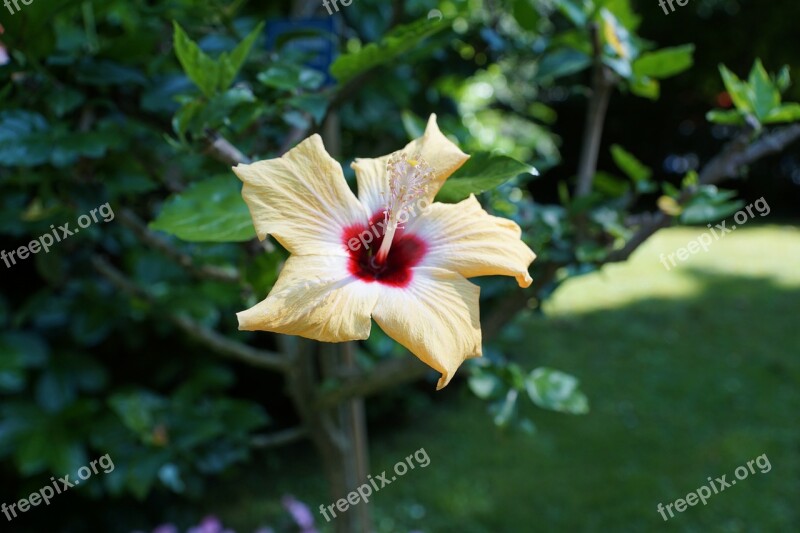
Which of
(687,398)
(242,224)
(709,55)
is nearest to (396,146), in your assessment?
(242,224)

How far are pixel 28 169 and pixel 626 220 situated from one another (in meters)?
1.06

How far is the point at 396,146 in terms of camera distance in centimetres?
189

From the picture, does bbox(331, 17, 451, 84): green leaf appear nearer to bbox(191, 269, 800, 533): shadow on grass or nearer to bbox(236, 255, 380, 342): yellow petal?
bbox(236, 255, 380, 342): yellow petal

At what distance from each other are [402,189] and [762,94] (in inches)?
25.7

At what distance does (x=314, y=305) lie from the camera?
0.69 meters

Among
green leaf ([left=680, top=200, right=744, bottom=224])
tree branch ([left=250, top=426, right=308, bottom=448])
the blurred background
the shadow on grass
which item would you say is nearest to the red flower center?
the blurred background

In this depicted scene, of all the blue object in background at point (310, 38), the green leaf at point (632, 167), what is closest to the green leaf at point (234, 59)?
the blue object in background at point (310, 38)

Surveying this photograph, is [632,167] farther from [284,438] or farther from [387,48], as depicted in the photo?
[284,438]

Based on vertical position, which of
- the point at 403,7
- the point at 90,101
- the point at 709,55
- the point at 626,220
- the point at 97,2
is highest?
the point at 97,2

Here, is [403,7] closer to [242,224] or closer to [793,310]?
[242,224]

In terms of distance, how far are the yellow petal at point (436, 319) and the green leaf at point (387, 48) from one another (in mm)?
336

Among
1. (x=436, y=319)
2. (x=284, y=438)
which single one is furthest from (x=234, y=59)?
(x=284, y=438)

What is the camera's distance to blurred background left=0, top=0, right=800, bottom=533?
110cm

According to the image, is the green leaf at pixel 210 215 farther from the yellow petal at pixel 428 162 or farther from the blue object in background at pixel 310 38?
the blue object in background at pixel 310 38
